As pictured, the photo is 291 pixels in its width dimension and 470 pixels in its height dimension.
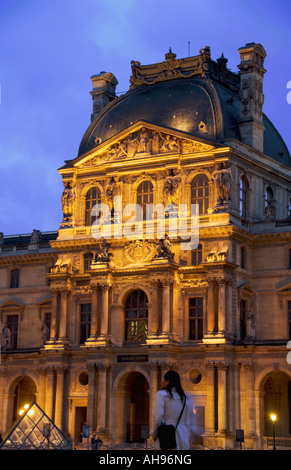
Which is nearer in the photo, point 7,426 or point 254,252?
point 254,252

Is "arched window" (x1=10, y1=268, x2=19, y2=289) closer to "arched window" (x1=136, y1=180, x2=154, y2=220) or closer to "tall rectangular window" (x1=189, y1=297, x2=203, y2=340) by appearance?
"arched window" (x1=136, y1=180, x2=154, y2=220)

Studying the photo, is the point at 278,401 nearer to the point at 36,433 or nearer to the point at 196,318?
the point at 196,318

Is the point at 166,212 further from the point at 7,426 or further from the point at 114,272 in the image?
the point at 7,426

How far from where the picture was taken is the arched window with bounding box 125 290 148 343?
202 ft

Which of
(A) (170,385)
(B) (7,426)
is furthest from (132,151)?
(A) (170,385)

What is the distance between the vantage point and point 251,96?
64875 mm

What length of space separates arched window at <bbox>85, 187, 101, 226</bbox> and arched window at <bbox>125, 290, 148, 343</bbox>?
23.5 ft

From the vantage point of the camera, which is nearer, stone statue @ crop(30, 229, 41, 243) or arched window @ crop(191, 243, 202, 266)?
arched window @ crop(191, 243, 202, 266)

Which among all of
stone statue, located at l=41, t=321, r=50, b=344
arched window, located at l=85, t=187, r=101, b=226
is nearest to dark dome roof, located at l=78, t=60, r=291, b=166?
arched window, located at l=85, t=187, r=101, b=226

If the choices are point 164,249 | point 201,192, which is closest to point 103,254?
point 164,249

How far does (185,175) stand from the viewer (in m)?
62.2

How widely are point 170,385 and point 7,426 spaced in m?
53.2

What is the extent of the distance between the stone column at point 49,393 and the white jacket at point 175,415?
1896 inches

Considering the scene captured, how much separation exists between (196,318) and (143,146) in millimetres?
13080
